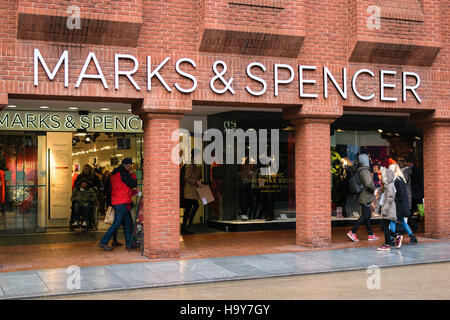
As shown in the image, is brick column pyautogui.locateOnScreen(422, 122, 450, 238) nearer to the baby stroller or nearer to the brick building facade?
the brick building facade

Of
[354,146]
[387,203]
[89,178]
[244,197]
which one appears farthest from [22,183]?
[354,146]

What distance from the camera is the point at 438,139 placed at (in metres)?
13.1

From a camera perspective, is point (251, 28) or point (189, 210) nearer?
point (251, 28)

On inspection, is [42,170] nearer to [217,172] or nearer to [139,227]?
[139,227]

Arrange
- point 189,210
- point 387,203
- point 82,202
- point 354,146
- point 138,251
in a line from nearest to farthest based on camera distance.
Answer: point 387,203 → point 138,251 → point 189,210 → point 82,202 → point 354,146

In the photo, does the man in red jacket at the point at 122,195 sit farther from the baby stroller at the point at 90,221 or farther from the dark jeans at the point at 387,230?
the dark jeans at the point at 387,230

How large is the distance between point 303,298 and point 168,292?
1923 millimetres

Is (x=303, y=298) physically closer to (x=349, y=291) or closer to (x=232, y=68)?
(x=349, y=291)

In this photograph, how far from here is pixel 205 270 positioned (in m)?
9.34

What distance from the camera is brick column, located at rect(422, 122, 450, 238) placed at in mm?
12981

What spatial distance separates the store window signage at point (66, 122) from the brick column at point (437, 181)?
7531 mm

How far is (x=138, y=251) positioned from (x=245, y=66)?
443 centimetres

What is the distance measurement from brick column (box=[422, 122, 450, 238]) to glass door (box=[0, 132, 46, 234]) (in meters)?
9.84

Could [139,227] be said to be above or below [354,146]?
below
